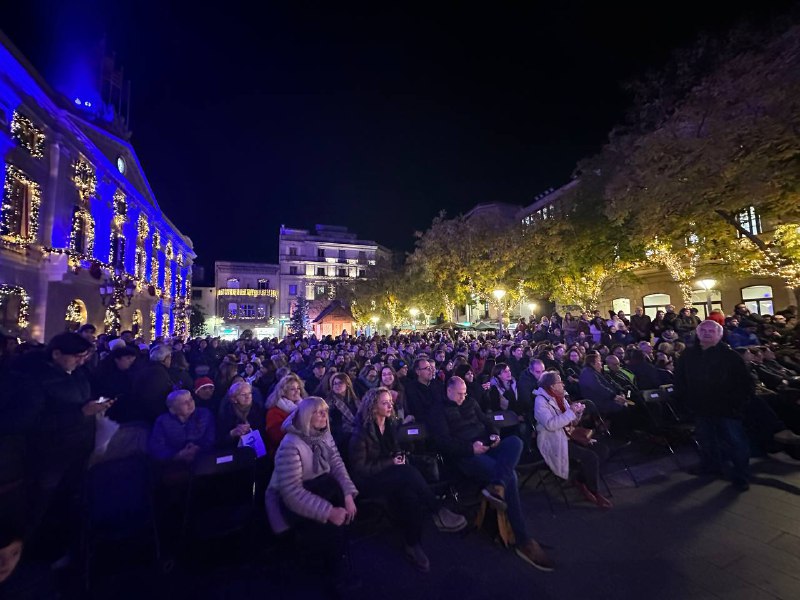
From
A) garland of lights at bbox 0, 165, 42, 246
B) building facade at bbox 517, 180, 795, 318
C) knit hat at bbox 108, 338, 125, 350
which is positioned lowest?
knit hat at bbox 108, 338, 125, 350

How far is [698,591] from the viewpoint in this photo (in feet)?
10.0

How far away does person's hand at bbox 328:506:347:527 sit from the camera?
3.15m

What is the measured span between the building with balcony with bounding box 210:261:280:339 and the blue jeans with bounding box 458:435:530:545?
184 ft

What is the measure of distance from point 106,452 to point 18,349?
537cm

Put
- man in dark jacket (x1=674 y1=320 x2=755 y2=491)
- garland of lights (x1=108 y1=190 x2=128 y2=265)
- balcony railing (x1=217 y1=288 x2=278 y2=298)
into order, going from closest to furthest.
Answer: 1. man in dark jacket (x1=674 y1=320 x2=755 y2=491)
2. garland of lights (x1=108 y1=190 x2=128 y2=265)
3. balcony railing (x1=217 y1=288 x2=278 y2=298)

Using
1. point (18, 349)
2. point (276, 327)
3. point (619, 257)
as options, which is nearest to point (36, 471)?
point (18, 349)

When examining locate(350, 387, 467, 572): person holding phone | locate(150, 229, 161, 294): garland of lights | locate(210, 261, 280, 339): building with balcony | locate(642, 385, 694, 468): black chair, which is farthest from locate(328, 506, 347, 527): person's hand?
locate(210, 261, 280, 339): building with balcony

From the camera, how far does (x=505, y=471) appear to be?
3932 millimetres

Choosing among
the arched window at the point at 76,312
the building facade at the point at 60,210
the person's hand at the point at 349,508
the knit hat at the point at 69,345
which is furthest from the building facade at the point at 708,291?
the arched window at the point at 76,312

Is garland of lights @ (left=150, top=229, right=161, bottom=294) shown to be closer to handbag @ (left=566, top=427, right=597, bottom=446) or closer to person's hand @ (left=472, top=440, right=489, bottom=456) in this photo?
person's hand @ (left=472, top=440, right=489, bottom=456)

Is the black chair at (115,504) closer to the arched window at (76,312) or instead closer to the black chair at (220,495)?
the black chair at (220,495)

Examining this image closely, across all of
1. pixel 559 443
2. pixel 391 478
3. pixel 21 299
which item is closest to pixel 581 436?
pixel 559 443

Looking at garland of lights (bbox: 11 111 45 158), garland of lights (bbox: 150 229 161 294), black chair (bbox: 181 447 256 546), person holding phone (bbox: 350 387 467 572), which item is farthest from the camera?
garland of lights (bbox: 150 229 161 294)

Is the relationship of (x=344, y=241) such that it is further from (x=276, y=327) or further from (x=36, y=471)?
(x=36, y=471)
